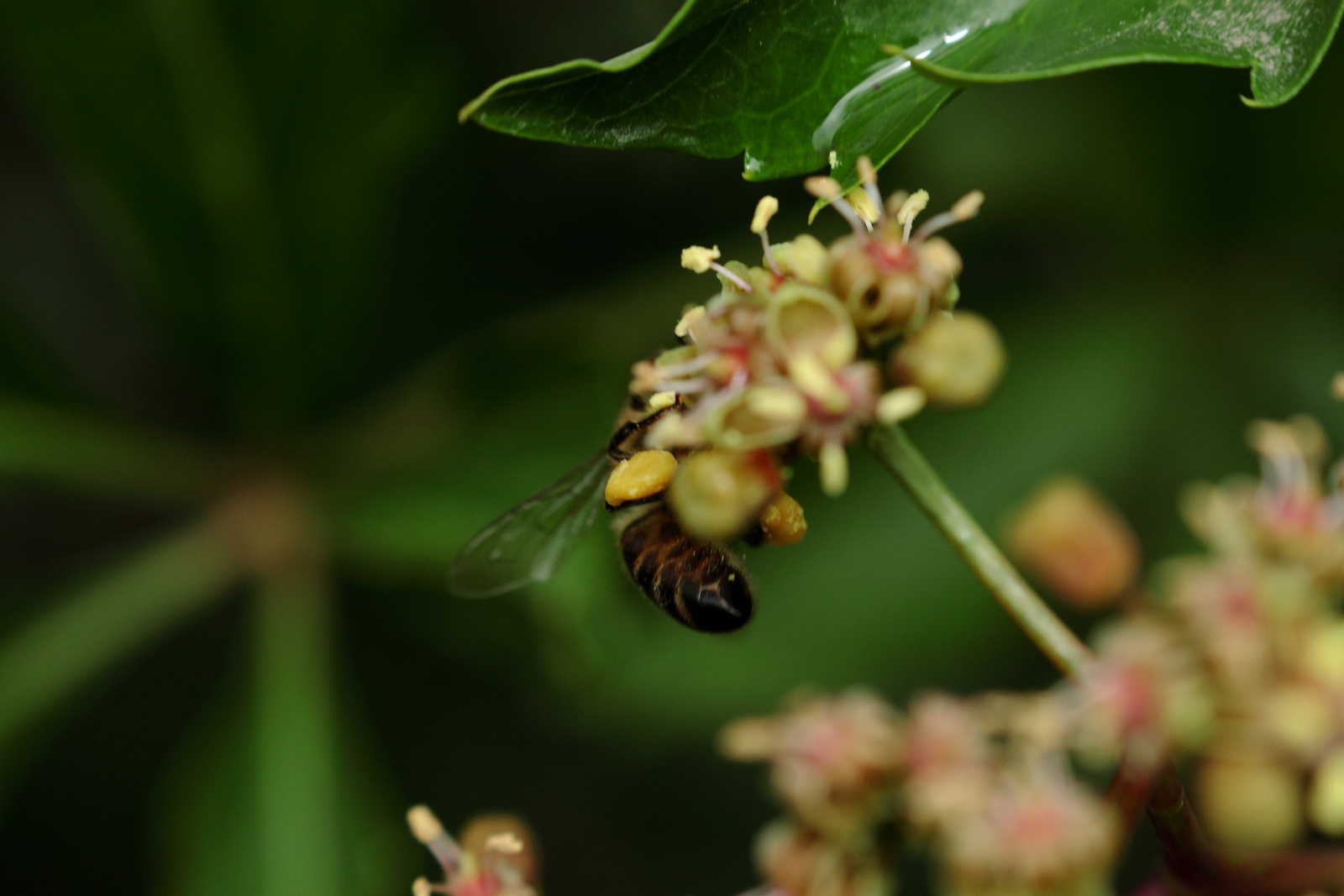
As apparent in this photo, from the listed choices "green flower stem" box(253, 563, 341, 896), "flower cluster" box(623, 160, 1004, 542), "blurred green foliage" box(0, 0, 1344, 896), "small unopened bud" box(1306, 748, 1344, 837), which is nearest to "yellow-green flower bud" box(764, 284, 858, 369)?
"flower cluster" box(623, 160, 1004, 542)

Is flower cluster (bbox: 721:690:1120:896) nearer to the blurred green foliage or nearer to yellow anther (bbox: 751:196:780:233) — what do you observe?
yellow anther (bbox: 751:196:780:233)

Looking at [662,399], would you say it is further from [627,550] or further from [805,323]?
[627,550]

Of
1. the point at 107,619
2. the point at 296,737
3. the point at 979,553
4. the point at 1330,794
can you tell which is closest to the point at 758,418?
the point at 979,553

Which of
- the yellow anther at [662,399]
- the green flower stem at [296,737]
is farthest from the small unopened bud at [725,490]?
the green flower stem at [296,737]

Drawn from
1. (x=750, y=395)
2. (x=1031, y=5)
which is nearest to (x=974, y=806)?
(x=750, y=395)

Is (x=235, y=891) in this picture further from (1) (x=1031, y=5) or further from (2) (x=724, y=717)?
(1) (x=1031, y=5)
